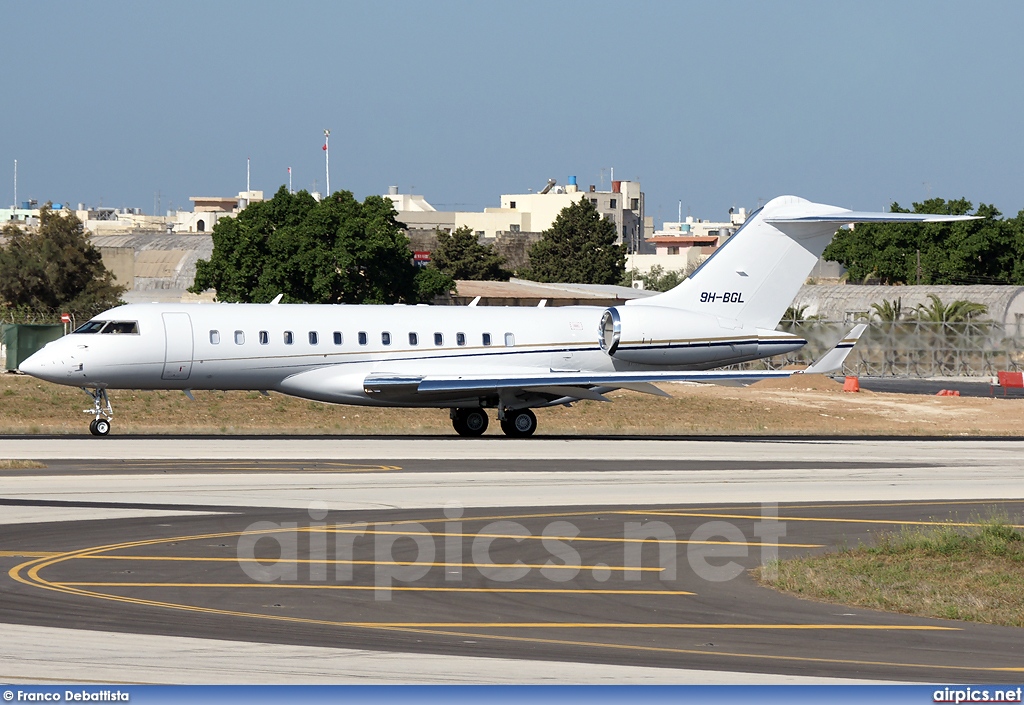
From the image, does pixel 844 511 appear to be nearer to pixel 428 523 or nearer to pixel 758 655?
pixel 428 523

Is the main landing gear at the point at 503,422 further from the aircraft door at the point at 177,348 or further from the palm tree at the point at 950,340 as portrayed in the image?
the palm tree at the point at 950,340

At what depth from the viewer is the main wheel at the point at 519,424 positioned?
38.4 meters

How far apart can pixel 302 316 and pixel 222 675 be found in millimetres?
25745

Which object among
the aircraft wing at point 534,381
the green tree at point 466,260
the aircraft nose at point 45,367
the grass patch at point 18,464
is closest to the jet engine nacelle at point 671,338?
the aircraft wing at point 534,381

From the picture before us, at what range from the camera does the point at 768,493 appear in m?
25.7

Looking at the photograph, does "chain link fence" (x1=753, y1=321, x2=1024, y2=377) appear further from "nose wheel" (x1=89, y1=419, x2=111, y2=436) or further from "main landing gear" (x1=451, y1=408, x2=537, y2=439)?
"nose wheel" (x1=89, y1=419, x2=111, y2=436)

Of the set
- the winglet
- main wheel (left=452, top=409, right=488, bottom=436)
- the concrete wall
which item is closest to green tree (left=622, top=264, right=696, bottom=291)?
the concrete wall

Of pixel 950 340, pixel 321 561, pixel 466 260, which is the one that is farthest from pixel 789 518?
pixel 466 260

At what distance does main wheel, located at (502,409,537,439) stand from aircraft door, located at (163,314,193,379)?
8719 mm

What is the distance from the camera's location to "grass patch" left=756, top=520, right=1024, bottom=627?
50.5 feet

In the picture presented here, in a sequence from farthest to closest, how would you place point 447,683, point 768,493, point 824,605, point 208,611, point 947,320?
point 947,320 < point 768,493 < point 824,605 < point 208,611 < point 447,683

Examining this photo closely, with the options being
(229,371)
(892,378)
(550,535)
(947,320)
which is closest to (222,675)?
(550,535)

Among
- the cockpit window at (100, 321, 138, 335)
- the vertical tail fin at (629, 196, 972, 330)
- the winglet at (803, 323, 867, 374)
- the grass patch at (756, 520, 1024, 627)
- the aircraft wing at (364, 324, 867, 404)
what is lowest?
the grass patch at (756, 520, 1024, 627)

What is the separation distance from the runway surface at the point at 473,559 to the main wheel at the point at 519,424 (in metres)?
6.17
